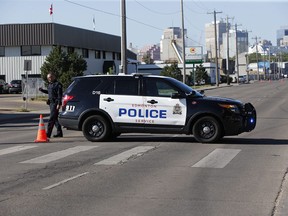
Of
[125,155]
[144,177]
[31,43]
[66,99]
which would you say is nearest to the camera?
[144,177]

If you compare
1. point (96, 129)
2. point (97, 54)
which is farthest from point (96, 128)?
point (97, 54)

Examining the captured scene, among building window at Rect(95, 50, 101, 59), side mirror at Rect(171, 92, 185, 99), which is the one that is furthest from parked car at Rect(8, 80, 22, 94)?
side mirror at Rect(171, 92, 185, 99)

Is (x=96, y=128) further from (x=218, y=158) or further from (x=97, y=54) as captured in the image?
(x=97, y=54)

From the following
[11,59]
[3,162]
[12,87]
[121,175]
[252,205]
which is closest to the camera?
[252,205]

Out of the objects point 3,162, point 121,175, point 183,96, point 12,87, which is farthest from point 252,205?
point 12,87

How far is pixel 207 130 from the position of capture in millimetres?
13578

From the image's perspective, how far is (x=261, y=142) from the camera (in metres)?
14.1

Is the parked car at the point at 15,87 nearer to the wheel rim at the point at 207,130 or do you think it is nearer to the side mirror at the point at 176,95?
the side mirror at the point at 176,95

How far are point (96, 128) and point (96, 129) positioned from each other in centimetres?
3

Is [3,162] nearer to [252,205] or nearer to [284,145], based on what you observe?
[252,205]

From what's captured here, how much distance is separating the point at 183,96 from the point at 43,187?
6070 millimetres

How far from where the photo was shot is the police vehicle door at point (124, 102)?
45.4ft

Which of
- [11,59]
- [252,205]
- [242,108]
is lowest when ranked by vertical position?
[252,205]

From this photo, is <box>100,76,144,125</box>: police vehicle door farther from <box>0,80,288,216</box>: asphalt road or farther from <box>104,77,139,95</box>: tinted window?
<box>0,80,288,216</box>: asphalt road
